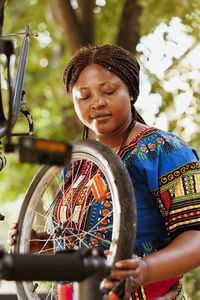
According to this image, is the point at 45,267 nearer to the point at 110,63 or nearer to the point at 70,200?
the point at 70,200

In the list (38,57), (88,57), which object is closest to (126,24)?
(38,57)

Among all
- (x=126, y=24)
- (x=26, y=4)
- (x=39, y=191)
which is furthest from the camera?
(x=26, y=4)

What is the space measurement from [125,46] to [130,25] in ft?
1.15

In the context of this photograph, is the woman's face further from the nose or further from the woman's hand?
the woman's hand

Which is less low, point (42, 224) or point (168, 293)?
point (42, 224)

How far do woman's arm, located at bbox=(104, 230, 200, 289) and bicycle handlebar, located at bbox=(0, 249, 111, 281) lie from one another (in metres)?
0.18

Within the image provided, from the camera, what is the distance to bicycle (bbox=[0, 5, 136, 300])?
2.43 ft

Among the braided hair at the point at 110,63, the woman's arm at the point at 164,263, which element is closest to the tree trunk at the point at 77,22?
the braided hair at the point at 110,63

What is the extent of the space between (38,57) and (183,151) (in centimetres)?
376

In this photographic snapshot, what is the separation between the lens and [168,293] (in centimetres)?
119

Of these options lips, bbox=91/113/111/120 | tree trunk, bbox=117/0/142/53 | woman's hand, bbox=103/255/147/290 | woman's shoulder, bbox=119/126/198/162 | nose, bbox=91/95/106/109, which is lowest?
woman's hand, bbox=103/255/147/290

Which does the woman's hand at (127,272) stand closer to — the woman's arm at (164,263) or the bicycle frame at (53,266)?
the woman's arm at (164,263)

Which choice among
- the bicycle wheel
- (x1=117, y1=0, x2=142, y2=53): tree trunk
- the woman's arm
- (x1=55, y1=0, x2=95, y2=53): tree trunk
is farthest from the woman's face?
(x1=55, y1=0, x2=95, y2=53): tree trunk

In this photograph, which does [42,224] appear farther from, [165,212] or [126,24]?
[126,24]
